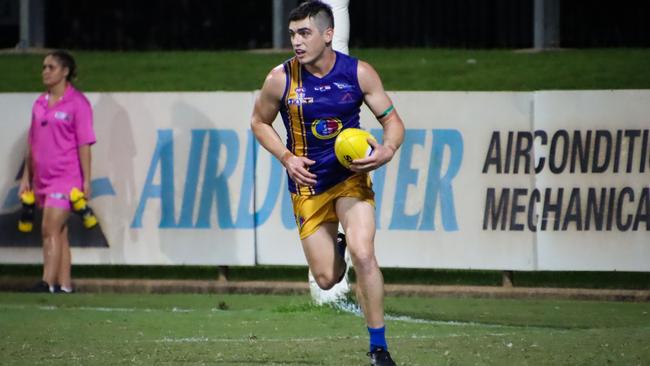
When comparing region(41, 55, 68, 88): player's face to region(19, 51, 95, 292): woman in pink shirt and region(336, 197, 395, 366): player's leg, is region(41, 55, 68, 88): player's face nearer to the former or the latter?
region(19, 51, 95, 292): woman in pink shirt

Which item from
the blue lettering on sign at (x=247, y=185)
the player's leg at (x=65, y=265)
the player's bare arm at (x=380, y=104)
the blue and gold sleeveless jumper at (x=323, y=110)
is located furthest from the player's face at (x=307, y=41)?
the player's leg at (x=65, y=265)

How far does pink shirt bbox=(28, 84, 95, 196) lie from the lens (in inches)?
645

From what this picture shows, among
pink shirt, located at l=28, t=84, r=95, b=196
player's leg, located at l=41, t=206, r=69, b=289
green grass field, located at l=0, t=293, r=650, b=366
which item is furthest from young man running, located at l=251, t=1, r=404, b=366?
player's leg, located at l=41, t=206, r=69, b=289

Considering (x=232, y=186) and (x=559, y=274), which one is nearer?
(x=232, y=186)

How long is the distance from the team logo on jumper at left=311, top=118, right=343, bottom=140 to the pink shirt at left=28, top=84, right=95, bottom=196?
5974 millimetres

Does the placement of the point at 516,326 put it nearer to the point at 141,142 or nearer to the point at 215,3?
the point at 141,142

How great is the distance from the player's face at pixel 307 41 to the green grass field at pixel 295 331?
78.6 inches

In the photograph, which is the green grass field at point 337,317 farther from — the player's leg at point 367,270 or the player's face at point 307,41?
the player's face at point 307,41

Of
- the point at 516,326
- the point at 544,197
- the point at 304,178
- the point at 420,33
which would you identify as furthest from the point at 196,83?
the point at 304,178

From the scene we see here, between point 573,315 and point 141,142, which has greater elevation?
point 141,142

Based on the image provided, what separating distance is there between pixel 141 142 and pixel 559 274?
15.7 feet

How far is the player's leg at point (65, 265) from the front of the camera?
54.4ft

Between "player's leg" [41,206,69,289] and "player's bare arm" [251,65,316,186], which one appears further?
"player's leg" [41,206,69,289]

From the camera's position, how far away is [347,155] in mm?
10414
